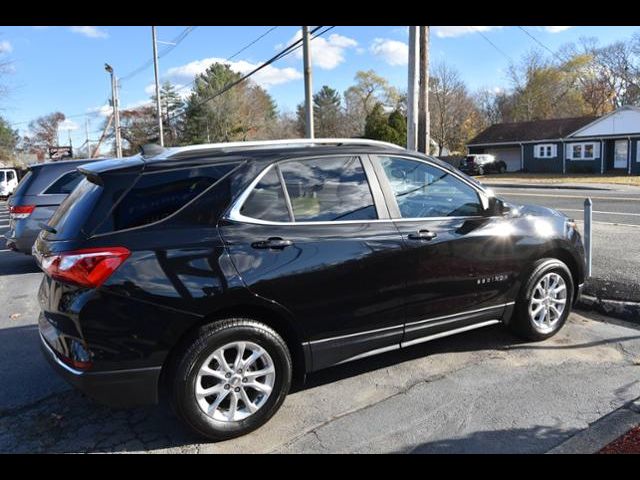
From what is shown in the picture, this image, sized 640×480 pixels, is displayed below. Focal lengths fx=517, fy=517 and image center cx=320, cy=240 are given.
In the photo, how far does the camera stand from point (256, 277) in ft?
10.6

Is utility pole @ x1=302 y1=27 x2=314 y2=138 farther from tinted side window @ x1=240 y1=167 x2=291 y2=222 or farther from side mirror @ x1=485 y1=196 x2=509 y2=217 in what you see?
tinted side window @ x1=240 y1=167 x2=291 y2=222

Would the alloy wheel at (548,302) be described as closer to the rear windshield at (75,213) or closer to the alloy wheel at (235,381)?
the alloy wheel at (235,381)

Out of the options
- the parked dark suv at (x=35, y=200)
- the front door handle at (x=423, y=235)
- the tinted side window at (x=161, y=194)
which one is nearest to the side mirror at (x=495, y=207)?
the front door handle at (x=423, y=235)

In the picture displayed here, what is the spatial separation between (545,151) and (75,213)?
43.9m

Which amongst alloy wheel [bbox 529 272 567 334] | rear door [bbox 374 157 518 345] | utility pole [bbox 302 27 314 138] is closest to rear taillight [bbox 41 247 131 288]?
rear door [bbox 374 157 518 345]

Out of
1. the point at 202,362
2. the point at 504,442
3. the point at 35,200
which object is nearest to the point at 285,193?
the point at 202,362

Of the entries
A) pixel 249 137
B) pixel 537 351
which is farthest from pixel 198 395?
pixel 249 137

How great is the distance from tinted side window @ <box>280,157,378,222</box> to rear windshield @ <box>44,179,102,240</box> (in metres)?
1.23

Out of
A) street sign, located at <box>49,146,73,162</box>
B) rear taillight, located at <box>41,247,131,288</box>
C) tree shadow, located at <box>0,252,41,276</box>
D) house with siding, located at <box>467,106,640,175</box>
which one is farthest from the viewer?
street sign, located at <box>49,146,73,162</box>

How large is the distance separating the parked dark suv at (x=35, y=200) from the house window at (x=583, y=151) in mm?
38544

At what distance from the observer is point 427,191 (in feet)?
13.6

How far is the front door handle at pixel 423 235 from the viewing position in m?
3.83

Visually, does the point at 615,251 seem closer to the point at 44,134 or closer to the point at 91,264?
the point at 91,264

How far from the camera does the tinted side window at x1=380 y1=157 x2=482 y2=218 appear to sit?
3.97m
